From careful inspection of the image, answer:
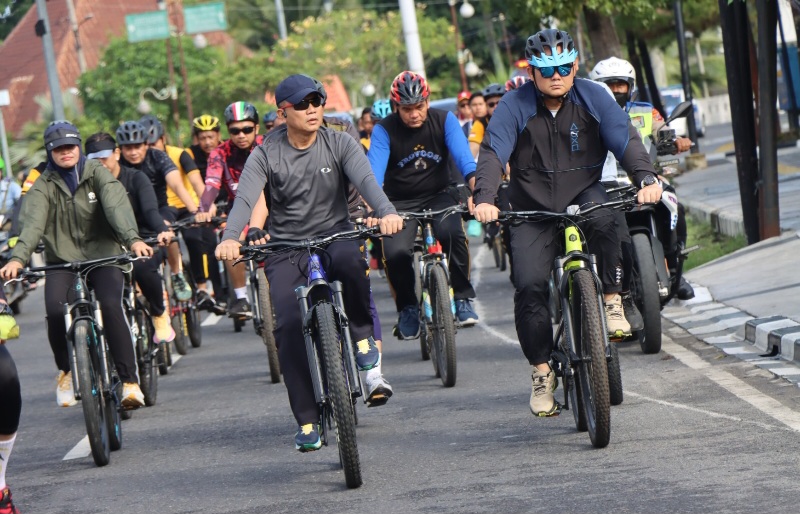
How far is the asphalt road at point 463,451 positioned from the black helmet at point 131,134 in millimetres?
2266

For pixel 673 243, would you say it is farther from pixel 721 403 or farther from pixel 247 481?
pixel 247 481

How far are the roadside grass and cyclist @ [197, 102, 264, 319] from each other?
4877 mm

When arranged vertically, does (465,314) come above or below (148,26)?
below

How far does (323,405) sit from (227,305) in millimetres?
7465

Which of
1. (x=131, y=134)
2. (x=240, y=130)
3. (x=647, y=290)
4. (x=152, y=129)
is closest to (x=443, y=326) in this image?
(x=647, y=290)

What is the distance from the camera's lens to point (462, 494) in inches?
281

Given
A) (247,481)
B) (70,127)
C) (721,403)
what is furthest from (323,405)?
(70,127)

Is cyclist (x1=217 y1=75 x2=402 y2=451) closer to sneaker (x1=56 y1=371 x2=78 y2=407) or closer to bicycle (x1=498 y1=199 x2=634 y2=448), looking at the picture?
bicycle (x1=498 y1=199 x2=634 y2=448)

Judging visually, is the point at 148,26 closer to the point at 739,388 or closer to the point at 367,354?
the point at 739,388

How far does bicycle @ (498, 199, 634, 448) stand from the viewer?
24.8 feet

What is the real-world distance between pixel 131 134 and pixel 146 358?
2.61 metres

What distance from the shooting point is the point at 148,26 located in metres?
48.7

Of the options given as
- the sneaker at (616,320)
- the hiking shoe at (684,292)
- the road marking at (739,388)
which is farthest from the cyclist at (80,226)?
the hiking shoe at (684,292)

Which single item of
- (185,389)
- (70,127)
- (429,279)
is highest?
(70,127)
